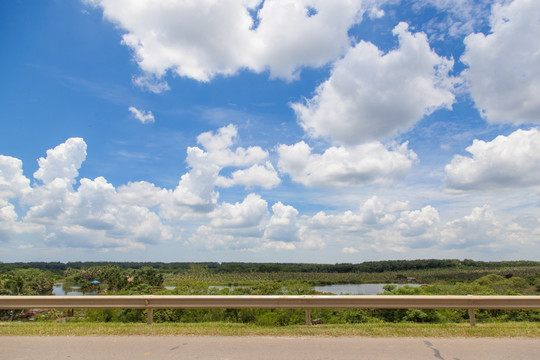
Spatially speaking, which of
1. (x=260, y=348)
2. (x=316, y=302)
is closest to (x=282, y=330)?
(x=316, y=302)

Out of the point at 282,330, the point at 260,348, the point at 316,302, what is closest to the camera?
the point at 260,348

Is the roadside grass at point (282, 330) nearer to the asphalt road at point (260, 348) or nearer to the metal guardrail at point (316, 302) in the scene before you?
the asphalt road at point (260, 348)

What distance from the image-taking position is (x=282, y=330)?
767cm

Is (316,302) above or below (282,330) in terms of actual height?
above

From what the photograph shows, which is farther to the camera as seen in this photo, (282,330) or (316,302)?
(316,302)

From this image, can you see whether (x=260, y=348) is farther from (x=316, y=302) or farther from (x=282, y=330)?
(x=316, y=302)

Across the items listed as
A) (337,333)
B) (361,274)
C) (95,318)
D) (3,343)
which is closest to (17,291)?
(95,318)

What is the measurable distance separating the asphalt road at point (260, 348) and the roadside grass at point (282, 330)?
295 millimetres

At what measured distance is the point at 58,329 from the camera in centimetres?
798

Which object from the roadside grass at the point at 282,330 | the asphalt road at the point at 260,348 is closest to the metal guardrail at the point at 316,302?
the roadside grass at the point at 282,330

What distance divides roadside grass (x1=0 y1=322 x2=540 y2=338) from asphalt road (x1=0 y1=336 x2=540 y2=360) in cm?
30

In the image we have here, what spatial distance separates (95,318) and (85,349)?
16.3ft

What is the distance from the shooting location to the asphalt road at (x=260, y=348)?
19.5ft

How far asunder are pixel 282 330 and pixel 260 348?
4.41 ft
